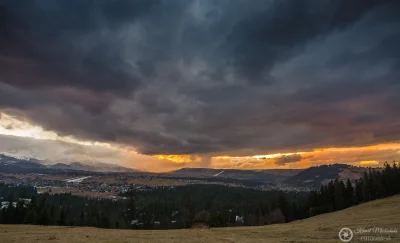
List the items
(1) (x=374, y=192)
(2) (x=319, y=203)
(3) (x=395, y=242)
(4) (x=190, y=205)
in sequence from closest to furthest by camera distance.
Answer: (3) (x=395, y=242) → (1) (x=374, y=192) → (2) (x=319, y=203) → (4) (x=190, y=205)

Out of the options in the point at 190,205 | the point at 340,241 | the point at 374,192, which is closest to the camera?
the point at 340,241

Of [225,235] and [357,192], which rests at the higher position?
[357,192]

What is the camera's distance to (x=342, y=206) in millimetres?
143875

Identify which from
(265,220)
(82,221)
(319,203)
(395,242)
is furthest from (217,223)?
(395,242)

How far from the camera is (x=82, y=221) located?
496 ft

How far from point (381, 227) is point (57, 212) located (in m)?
119

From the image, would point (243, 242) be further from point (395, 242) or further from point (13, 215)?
point (13, 215)

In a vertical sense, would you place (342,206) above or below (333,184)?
below

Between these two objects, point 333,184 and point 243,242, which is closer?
point 243,242

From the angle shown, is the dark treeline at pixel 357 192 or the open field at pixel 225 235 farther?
the dark treeline at pixel 357 192

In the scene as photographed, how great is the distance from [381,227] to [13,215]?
130m

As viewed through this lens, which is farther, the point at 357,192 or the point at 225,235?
the point at 357,192

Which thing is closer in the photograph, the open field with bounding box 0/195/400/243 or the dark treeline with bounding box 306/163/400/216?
the open field with bounding box 0/195/400/243

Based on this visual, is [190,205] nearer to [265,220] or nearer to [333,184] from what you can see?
[265,220]
